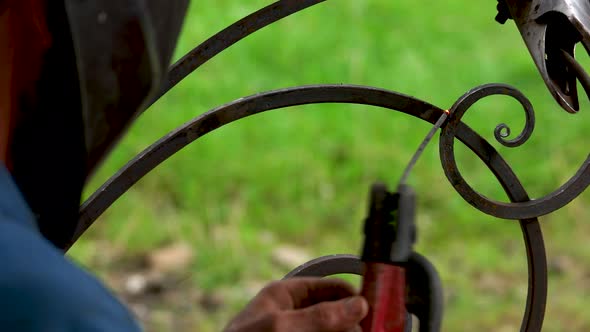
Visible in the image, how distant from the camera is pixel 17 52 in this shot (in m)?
0.86

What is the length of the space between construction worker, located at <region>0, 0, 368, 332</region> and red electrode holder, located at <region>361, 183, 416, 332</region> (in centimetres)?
1

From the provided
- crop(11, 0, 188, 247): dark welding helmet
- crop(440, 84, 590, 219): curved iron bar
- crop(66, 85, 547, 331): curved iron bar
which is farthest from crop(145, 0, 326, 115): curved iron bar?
crop(11, 0, 188, 247): dark welding helmet

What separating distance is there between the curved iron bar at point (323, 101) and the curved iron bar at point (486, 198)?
0.06 feet

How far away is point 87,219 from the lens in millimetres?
1273

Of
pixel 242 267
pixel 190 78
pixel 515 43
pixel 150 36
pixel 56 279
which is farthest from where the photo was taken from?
pixel 515 43

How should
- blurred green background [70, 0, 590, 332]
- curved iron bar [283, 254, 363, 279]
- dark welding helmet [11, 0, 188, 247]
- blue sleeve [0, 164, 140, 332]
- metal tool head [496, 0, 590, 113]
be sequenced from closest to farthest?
blue sleeve [0, 164, 140, 332]
dark welding helmet [11, 0, 188, 247]
metal tool head [496, 0, 590, 113]
curved iron bar [283, 254, 363, 279]
blurred green background [70, 0, 590, 332]

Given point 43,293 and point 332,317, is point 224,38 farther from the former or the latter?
point 43,293

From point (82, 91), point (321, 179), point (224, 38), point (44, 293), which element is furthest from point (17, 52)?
point (321, 179)

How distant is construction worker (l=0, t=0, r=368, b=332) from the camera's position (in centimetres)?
71

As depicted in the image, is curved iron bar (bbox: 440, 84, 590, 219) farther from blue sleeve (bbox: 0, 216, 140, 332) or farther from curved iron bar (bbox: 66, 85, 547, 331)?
blue sleeve (bbox: 0, 216, 140, 332)

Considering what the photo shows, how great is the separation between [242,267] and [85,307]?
2418 mm

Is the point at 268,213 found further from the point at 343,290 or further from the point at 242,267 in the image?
the point at 343,290

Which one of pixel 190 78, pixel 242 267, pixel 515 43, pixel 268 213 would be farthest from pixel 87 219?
pixel 515 43

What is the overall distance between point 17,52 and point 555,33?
621mm
